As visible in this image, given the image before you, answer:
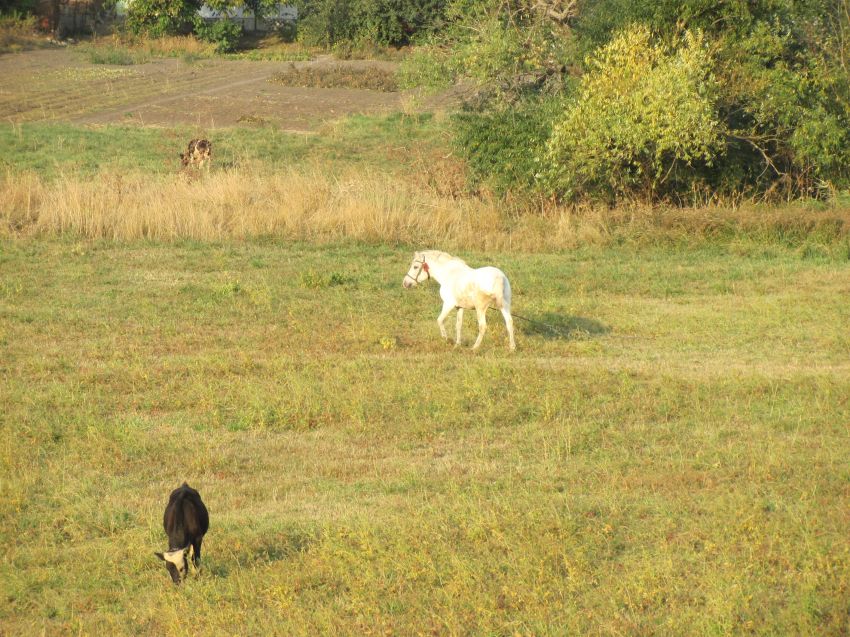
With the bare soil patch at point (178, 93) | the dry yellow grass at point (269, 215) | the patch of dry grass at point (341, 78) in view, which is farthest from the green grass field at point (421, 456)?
the patch of dry grass at point (341, 78)

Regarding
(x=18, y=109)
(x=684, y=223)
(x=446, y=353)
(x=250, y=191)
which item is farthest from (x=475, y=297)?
(x=18, y=109)

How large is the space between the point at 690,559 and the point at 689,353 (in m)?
6.13

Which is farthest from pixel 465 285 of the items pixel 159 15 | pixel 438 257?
pixel 159 15

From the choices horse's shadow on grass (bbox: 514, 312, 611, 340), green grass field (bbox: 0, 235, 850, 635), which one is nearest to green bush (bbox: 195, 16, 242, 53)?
green grass field (bbox: 0, 235, 850, 635)

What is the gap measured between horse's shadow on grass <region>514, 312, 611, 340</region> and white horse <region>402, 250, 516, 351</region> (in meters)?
1.07

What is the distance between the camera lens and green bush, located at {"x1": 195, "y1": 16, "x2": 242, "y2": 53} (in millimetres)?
56594

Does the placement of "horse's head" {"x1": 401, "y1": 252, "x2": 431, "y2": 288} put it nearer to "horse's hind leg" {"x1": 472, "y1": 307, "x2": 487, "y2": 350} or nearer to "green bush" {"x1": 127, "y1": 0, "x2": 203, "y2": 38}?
"horse's hind leg" {"x1": 472, "y1": 307, "x2": 487, "y2": 350}

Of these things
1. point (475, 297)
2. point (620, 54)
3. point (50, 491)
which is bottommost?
point (50, 491)

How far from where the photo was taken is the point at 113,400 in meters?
11.5

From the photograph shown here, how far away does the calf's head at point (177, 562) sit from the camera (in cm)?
731

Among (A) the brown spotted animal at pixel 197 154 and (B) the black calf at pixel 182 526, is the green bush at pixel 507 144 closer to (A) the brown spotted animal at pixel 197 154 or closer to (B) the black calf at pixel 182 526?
(A) the brown spotted animal at pixel 197 154

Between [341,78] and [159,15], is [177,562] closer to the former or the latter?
[341,78]

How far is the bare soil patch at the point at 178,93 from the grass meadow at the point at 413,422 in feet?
52.6

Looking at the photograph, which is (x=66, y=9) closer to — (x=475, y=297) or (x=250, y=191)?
(x=250, y=191)
